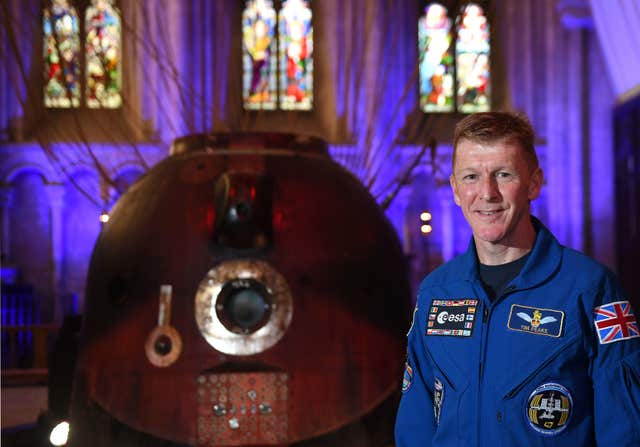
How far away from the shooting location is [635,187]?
1853 centimetres

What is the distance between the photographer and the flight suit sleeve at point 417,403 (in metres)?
1.81

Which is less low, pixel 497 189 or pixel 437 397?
pixel 497 189

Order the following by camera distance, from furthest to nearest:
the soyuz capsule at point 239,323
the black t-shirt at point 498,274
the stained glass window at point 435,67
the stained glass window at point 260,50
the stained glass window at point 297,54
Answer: the stained glass window at point 435,67 < the stained glass window at point 260,50 < the stained glass window at point 297,54 < the soyuz capsule at point 239,323 < the black t-shirt at point 498,274

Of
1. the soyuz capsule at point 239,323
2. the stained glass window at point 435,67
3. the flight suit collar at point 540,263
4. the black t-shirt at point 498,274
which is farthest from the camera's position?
the stained glass window at point 435,67

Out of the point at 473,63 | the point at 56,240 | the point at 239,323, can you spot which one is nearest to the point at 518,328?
the point at 239,323

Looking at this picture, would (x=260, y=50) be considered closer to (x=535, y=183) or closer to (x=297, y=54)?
(x=297, y=54)

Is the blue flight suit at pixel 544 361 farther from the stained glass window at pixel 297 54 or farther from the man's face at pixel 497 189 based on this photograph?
the stained glass window at pixel 297 54

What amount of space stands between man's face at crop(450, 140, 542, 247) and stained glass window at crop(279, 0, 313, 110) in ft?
59.0

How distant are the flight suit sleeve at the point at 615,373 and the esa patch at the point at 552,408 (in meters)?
0.06

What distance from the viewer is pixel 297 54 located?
64.4 ft

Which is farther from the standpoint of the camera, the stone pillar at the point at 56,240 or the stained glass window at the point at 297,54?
the stained glass window at the point at 297,54

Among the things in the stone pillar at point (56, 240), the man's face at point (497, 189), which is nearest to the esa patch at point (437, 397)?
the man's face at point (497, 189)

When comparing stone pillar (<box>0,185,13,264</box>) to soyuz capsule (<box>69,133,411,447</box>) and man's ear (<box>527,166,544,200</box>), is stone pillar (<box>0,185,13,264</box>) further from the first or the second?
man's ear (<box>527,166,544,200</box>)

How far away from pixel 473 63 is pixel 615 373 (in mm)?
19513
